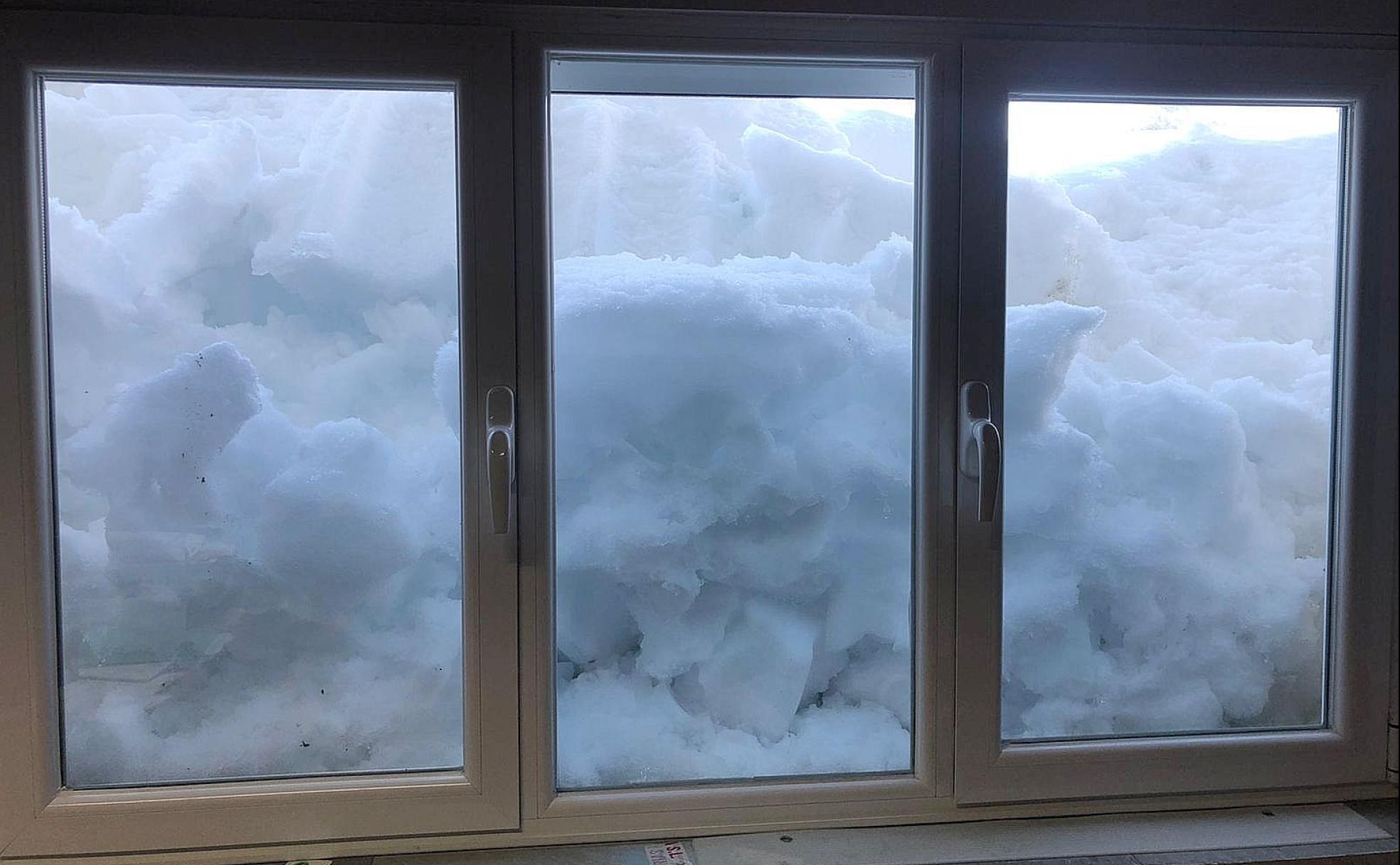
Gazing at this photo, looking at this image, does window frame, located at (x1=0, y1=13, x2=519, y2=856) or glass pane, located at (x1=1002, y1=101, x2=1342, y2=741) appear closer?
window frame, located at (x1=0, y1=13, x2=519, y2=856)

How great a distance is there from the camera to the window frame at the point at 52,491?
1.43 metres

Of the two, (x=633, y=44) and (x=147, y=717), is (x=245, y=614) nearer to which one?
(x=147, y=717)

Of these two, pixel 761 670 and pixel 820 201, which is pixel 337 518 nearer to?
pixel 761 670

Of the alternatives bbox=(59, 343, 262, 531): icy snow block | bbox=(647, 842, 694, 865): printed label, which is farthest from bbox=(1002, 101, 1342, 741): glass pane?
bbox=(59, 343, 262, 531): icy snow block

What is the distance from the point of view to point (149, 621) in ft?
4.91

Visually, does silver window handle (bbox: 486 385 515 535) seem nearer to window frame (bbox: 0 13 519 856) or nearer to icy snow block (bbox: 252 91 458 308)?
window frame (bbox: 0 13 519 856)

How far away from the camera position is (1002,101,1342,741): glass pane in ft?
5.29

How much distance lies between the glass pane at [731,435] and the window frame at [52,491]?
110mm

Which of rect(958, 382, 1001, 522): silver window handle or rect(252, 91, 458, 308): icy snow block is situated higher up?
rect(252, 91, 458, 308): icy snow block

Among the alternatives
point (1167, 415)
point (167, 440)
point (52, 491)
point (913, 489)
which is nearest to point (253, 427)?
point (167, 440)

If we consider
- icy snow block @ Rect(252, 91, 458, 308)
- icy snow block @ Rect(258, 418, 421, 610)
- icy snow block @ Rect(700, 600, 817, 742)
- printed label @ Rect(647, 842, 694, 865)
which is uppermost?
icy snow block @ Rect(252, 91, 458, 308)

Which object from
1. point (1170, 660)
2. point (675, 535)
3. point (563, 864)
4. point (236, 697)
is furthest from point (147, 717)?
point (1170, 660)

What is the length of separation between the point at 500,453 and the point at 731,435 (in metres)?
0.39

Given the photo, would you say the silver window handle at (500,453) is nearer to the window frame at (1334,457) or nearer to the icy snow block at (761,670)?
the icy snow block at (761,670)
